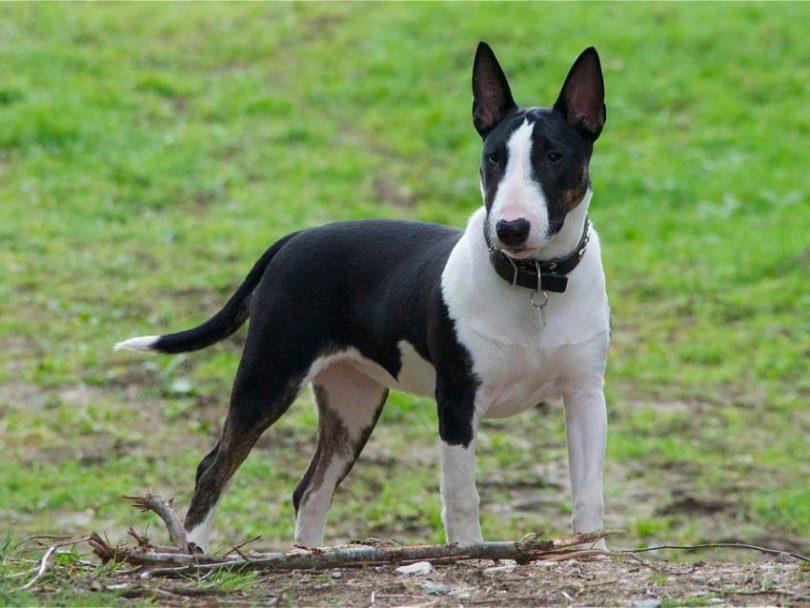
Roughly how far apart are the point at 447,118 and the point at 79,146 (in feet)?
12.7

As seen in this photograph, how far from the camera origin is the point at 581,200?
16.9 ft

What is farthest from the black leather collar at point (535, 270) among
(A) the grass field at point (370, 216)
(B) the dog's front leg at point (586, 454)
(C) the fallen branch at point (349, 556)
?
(A) the grass field at point (370, 216)

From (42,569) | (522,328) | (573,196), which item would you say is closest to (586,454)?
(522,328)

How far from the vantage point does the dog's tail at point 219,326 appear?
6.32m

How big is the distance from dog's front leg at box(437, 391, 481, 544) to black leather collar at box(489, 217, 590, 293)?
47cm

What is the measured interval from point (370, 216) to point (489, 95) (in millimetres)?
7191

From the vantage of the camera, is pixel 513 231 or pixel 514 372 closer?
pixel 513 231

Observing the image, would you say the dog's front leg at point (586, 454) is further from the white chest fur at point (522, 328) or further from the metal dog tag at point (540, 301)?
the metal dog tag at point (540, 301)

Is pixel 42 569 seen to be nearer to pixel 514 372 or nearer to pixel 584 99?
pixel 514 372

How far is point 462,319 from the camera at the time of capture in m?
5.29

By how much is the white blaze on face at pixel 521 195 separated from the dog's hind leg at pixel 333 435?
165 cm

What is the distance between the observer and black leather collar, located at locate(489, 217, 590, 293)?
5.20m

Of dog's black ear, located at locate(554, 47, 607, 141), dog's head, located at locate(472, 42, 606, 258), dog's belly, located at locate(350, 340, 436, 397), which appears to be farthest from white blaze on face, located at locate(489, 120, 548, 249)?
dog's belly, located at locate(350, 340, 436, 397)

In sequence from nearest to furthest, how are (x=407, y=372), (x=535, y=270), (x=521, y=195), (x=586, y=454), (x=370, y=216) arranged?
(x=521, y=195)
(x=535, y=270)
(x=586, y=454)
(x=407, y=372)
(x=370, y=216)
